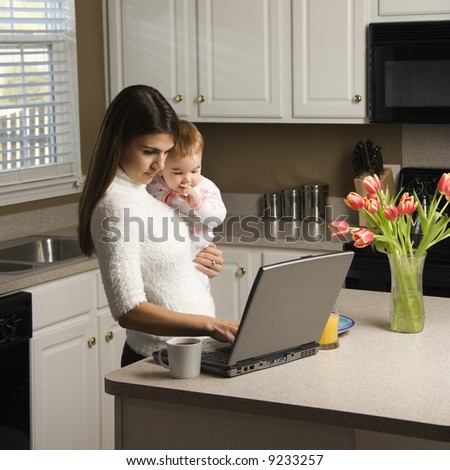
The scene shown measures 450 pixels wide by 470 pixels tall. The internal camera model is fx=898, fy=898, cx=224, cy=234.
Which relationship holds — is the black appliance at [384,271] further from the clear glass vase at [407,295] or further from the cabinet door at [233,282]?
the clear glass vase at [407,295]

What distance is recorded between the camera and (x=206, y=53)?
13.9 ft

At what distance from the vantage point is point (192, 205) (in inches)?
110

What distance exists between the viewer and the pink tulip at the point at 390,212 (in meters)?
2.35

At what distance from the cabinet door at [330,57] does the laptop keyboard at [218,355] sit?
2.10m

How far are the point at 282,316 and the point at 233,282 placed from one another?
6.72ft

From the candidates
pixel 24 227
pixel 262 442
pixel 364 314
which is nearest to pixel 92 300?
pixel 24 227

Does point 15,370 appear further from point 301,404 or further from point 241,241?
point 301,404

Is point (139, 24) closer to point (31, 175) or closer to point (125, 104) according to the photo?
point (31, 175)

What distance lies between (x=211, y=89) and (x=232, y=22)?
12.9 inches

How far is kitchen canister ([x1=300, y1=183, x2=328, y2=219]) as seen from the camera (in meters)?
4.43

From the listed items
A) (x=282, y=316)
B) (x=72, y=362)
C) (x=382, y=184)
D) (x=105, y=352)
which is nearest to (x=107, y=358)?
(x=105, y=352)

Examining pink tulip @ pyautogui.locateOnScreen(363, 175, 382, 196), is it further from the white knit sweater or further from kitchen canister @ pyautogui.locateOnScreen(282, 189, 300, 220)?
kitchen canister @ pyautogui.locateOnScreen(282, 189, 300, 220)

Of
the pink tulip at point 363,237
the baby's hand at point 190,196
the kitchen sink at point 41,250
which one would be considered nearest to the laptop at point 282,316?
the pink tulip at point 363,237

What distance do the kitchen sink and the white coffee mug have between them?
1.93m
